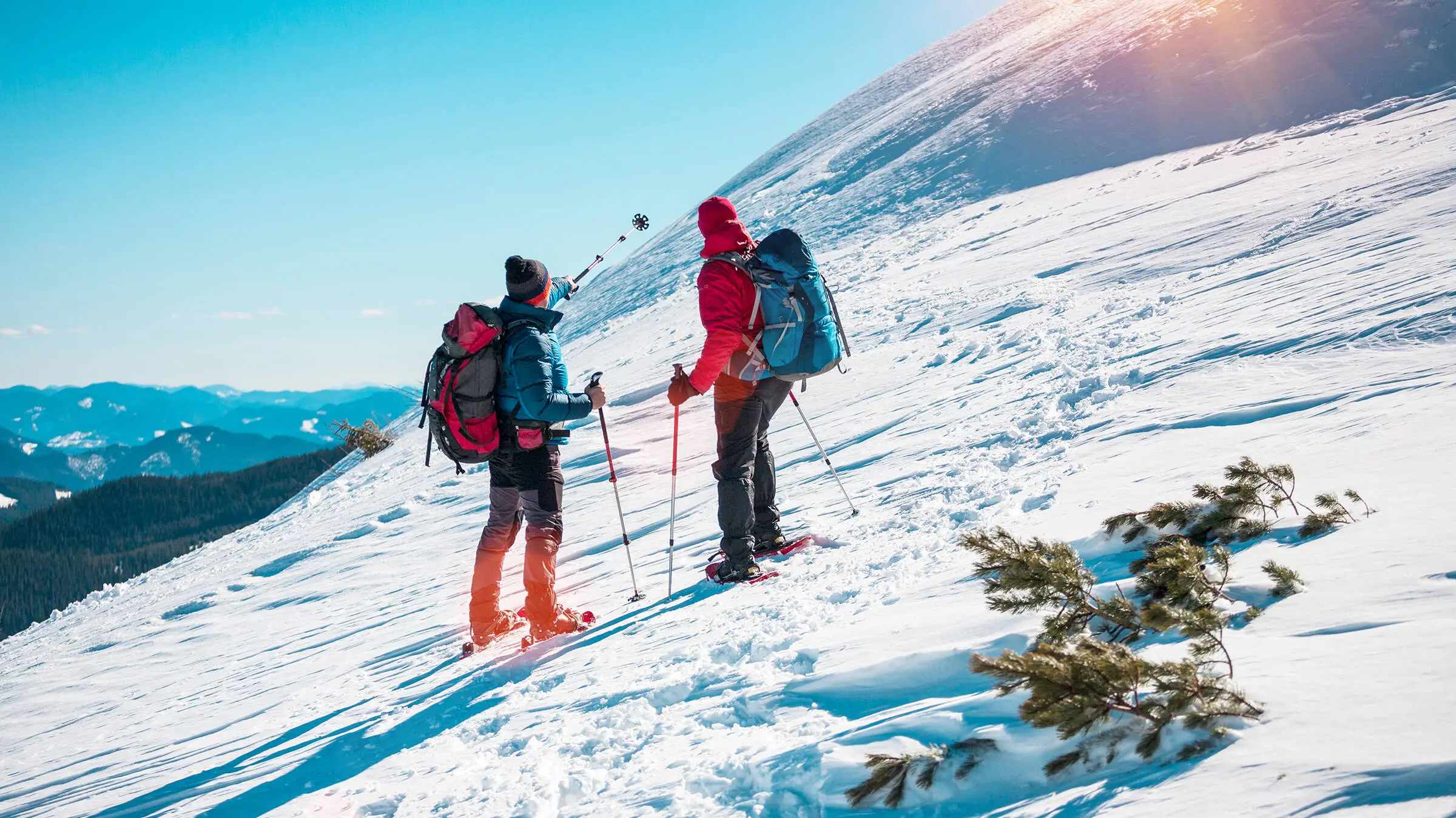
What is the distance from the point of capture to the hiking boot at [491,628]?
17.3ft

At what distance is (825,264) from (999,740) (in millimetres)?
17029

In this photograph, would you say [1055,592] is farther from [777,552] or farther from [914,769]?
[777,552]

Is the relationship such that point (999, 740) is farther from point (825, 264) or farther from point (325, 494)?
point (325, 494)

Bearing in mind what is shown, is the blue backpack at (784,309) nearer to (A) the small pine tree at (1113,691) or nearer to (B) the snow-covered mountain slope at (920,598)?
(B) the snow-covered mountain slope at (920,598)

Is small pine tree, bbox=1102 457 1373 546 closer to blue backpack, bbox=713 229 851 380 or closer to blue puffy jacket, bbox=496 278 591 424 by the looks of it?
blue backpack, bbox=713 229 851 380

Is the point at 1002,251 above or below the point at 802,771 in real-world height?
above

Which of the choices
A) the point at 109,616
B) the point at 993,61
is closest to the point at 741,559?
the point at 109,616

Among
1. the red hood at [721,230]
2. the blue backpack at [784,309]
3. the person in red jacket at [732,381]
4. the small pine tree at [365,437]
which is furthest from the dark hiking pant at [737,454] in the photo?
the small pine tree at [365,437]

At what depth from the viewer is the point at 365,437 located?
2494cm

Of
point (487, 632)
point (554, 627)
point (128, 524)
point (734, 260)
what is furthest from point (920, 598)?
point (128, 524)

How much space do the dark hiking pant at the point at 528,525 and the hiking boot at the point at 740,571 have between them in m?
1.13

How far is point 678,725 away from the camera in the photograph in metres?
3.26

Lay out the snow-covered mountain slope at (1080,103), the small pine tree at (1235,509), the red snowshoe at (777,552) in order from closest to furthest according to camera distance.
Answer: the small pine tree at (1235,509), the red snowshoe at (777,552), the snow-covered mountain slope at (1080,103)

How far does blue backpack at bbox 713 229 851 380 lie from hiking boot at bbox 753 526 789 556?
1243mm
